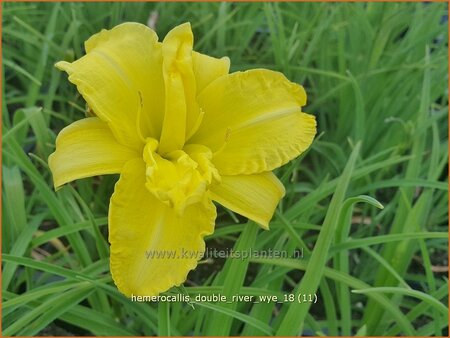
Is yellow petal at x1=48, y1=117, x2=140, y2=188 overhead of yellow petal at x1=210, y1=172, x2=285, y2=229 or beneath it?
overhead

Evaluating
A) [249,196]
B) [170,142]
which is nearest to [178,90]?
[170,142]

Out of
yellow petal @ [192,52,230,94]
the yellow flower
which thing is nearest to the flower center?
the yellow flower

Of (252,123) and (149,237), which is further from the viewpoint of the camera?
(252,123)

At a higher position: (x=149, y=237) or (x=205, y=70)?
(x=205, y=70)

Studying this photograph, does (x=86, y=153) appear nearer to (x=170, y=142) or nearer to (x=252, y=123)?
(x=170, y=142)

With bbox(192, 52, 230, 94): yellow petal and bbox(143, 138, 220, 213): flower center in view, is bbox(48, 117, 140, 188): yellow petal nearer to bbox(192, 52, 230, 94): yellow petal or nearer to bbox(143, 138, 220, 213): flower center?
bbox(143, 138, 220, 213): flower center

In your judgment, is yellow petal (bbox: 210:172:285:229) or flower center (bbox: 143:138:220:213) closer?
flower center (bbox: 143:138:220:213)

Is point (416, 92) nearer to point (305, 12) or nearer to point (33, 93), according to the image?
point (305, 12)
